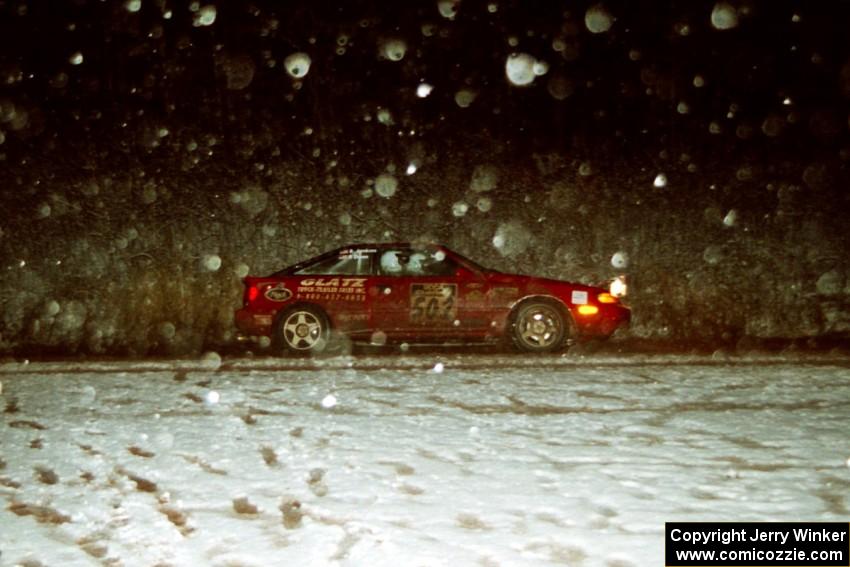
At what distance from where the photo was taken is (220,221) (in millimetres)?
14883

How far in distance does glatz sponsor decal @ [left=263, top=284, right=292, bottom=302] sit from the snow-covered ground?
7.64ft

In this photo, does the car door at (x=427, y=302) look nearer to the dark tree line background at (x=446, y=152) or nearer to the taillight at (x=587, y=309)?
the taillight at (x=587, y=309)

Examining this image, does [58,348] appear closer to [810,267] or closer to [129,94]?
[129,94]

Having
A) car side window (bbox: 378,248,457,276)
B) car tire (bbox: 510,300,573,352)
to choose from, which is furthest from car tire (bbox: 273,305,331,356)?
car tire (bbox: 510,300,573,352)

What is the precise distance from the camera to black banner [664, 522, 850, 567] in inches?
139

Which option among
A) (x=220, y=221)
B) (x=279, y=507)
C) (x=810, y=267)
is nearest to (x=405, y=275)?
(x=220, y=221)

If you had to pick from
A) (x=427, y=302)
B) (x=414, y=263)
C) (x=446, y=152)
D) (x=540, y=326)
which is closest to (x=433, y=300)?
(x=427, y=302)

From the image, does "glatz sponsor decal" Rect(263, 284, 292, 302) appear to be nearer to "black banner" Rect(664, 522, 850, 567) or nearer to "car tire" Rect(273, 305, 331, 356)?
"car tire" Rect(273, 305, 331, 356)

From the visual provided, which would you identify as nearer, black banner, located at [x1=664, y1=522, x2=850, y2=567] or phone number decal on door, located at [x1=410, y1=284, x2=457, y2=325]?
black banner, located at [x1=664, y1=522, x2=850, y2=567]

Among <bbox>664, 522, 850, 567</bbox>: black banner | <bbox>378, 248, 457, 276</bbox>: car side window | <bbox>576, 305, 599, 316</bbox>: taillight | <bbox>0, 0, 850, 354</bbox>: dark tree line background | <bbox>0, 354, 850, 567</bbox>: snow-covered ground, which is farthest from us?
<bbox>0, 0, 850, 354</bbox>: dark tree line background

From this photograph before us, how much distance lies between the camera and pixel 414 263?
1070 centimetres

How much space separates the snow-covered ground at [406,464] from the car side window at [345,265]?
257 centimetres

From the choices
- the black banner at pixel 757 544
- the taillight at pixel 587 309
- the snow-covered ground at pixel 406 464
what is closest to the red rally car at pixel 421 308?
the taillight at pixel 587 309

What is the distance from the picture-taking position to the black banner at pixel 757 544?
3520mm
